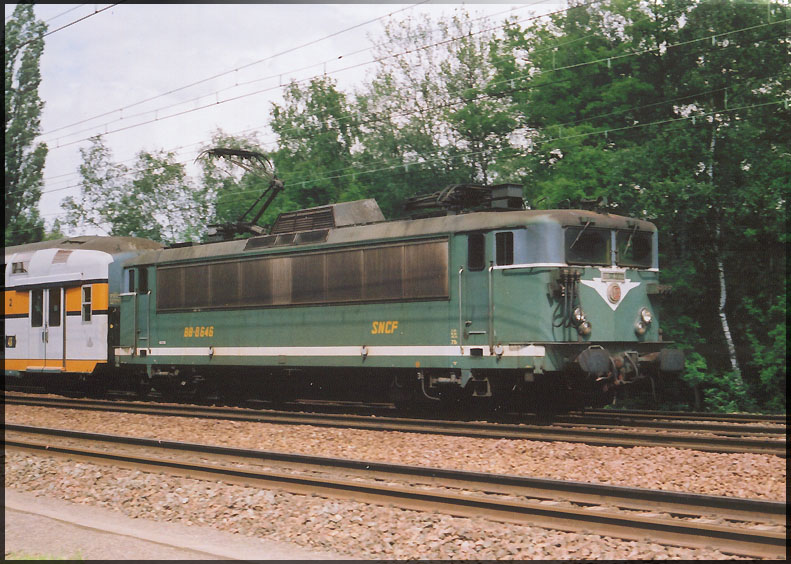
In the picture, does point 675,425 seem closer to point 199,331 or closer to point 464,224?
point 464,224

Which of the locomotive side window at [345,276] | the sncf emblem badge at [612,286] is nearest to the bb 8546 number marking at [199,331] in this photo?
the locomotive side window at [345,276]

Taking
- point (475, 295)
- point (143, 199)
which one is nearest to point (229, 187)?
point (143, 199)

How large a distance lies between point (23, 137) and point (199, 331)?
1174 inches

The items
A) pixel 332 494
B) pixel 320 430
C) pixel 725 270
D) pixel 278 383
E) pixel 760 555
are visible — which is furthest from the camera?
pixel 725 270

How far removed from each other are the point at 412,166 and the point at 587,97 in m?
6.44

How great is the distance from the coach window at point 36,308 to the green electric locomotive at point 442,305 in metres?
5.62

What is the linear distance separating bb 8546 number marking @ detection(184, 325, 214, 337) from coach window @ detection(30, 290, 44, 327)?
518 centimetres

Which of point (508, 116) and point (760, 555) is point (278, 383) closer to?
point (760, 555)

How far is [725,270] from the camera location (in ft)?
71.9

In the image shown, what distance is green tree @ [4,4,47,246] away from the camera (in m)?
42.2

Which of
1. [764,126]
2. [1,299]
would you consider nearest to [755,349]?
[764,126]

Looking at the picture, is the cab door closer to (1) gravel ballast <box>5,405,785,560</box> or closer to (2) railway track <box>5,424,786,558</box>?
(1) gravel ballast <box>5,405,785,560</box>

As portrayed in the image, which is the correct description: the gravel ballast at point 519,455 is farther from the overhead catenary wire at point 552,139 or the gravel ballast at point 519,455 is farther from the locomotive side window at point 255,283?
the overhead catenary wire at point 552,139

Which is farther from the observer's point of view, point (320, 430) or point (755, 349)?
point (755, 349)
